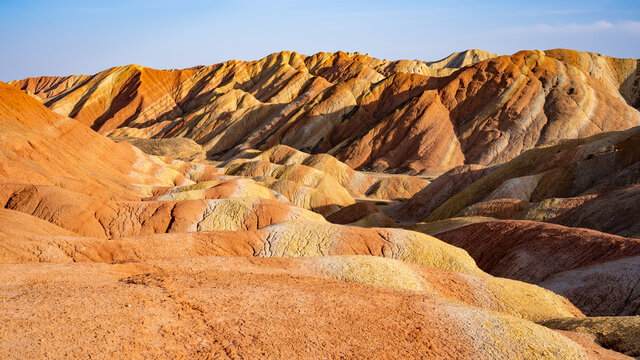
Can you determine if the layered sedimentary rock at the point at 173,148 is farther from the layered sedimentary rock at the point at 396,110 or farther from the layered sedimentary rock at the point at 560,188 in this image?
the layered sedimentary rock at the point at 560,188

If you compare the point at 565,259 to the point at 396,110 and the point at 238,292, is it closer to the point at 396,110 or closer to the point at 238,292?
the point at 238,292

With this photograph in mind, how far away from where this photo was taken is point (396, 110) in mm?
85562

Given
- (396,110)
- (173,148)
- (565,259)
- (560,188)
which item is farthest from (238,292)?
(173,148)

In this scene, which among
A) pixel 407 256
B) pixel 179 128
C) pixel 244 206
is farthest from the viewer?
pixel 179 128

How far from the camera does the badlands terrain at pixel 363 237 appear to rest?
1083cm

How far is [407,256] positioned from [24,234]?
1568cm

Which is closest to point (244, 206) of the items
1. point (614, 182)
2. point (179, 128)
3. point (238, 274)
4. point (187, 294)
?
point (238, 274)

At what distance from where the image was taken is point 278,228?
2422cm

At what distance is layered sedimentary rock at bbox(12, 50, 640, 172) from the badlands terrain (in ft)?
1.41

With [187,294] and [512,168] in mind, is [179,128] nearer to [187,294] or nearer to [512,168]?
[512,168]

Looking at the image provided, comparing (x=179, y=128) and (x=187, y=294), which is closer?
(x=187, y=294)

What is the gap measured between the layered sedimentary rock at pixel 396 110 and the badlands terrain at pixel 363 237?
431 millimetres

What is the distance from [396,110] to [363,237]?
63829mm

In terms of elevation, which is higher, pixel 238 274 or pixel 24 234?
pixel 238 274
